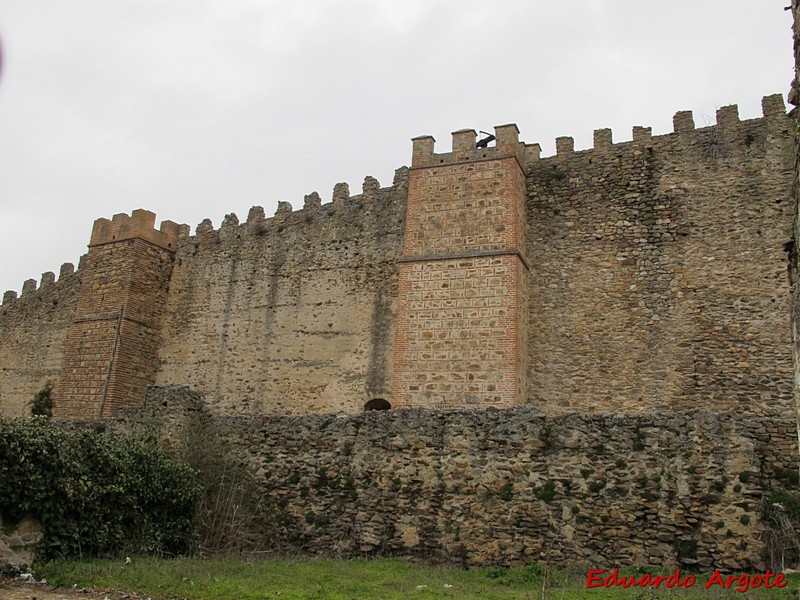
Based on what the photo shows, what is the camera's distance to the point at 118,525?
9.95m

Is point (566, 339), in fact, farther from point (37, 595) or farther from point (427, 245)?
point (37, 595)

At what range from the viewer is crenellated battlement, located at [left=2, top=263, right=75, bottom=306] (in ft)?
80.5

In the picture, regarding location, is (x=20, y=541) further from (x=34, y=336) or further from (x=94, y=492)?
(x=34, y=336)

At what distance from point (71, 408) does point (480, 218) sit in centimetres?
1144

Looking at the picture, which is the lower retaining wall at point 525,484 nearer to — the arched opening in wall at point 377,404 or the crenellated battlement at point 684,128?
the arched opening in wall at point 377,404

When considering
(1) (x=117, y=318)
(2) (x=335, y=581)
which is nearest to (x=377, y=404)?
(1) (x=117, y=318)

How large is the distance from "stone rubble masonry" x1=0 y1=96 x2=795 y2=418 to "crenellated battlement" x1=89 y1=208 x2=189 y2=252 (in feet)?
8.66

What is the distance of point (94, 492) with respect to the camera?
9750mm

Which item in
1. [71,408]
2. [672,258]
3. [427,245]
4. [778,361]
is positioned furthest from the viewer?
[71,408]

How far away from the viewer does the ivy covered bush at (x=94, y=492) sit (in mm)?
9117

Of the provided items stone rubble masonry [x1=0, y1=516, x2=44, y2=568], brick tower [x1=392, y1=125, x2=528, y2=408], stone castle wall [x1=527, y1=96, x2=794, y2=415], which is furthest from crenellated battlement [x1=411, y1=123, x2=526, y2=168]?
stone rubble masonry [x1=0, y1=516, x2=44, y2=568]

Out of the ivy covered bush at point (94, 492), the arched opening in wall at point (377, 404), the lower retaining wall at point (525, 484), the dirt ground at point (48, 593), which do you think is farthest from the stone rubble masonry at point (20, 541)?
the arched opening in wall at point (377, 404)

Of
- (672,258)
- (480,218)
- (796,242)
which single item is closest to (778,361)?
(672,258)

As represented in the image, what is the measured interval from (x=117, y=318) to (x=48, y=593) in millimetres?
13721
